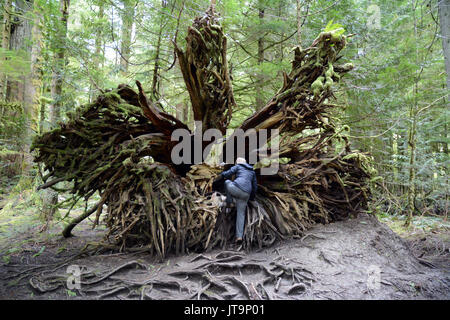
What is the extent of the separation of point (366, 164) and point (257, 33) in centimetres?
480

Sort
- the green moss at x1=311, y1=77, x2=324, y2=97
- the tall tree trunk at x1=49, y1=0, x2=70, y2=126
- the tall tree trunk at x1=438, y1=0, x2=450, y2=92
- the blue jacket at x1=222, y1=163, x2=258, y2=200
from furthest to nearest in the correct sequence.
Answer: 1. the tall tree trunk at x1=49, y1=0, x2=70, y2=126
2. the tall tree trunk at x1=438, y1=0, x2=450, y2=92
3. the green moss at x1=311, y1=77, x2=324, y2=97
4. the blue jacket at x1=222, y1=163, x2=258, y2=200

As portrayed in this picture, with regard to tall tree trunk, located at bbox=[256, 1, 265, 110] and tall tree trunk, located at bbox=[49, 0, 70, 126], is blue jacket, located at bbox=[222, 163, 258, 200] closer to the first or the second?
tall tree trunk, located at bbox=[256, 1, 265, 110]

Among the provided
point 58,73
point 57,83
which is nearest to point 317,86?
point 57,83

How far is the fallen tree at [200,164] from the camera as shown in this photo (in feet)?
14.3

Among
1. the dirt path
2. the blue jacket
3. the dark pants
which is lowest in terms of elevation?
the dirt path

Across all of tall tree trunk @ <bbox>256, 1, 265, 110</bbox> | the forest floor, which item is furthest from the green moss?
the forest floor

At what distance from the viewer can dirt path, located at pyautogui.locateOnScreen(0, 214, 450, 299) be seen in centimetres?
318

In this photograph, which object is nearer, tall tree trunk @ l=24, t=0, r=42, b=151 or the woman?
the woman

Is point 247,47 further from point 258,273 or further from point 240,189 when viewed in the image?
point 258,273

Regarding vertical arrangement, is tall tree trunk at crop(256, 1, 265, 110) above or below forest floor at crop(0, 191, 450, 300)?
above

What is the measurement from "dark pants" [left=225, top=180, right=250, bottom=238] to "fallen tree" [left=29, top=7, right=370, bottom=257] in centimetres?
16

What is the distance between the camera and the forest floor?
3.19m

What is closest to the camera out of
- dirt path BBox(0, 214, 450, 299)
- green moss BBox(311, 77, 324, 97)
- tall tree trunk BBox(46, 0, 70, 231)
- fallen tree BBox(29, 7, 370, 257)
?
dirt path BBox(0, 214, 450, 299)
